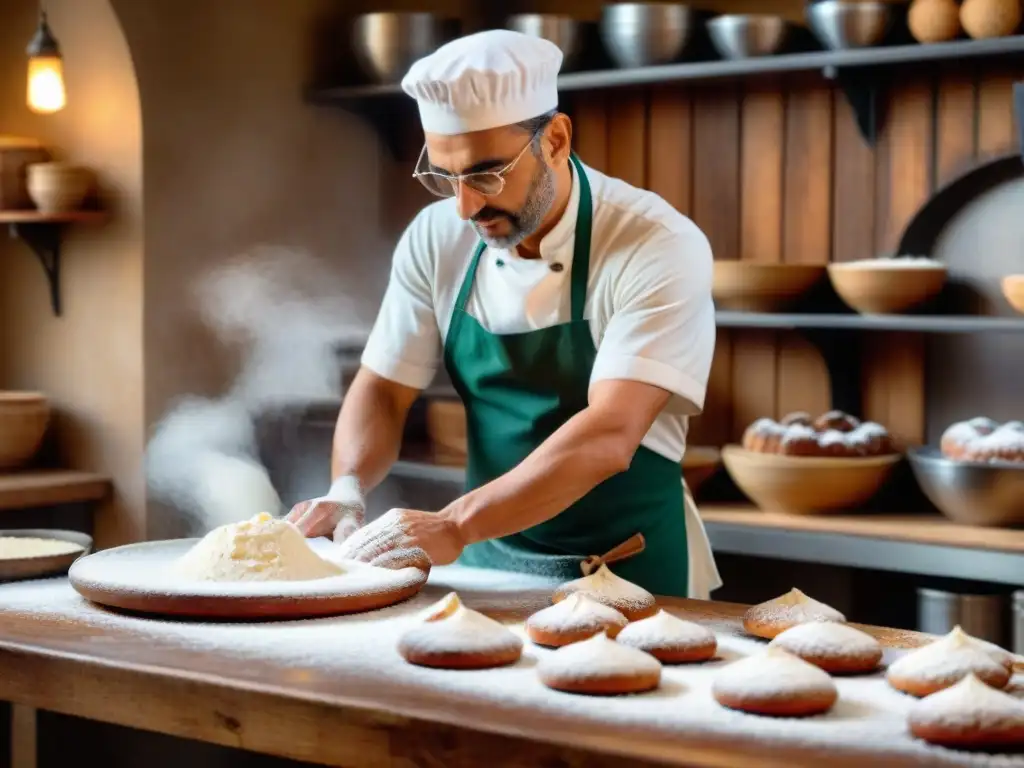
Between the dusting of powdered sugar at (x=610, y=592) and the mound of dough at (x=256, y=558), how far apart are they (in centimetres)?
36

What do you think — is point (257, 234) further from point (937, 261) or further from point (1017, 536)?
point (1017, 536)

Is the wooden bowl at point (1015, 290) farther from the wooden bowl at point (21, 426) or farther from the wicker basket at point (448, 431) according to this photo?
the wooden bowl at point (21, 426)

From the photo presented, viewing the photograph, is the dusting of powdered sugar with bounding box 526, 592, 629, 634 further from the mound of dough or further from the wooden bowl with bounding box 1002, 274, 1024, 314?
the wooden bowl with bounding box 1002, 274, 1024, 314

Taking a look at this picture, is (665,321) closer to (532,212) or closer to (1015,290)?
(532,212)

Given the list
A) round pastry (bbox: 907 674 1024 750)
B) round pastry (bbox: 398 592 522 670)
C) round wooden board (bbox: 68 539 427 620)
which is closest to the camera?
round pastry (bbox: 907 674 1024 750)

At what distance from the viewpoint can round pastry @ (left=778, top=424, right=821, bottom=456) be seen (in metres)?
3.68

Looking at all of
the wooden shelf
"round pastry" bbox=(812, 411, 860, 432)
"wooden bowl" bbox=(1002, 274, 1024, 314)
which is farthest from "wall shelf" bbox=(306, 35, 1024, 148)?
the wooden shelf

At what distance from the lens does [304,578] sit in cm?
223

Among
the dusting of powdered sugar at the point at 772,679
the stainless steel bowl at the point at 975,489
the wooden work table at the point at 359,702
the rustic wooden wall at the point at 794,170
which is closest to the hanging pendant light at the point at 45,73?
the rustic wooden wall at the point at 794,170

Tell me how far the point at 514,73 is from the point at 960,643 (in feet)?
4.32

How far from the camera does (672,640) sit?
6.23 feet

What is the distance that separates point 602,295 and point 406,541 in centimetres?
67

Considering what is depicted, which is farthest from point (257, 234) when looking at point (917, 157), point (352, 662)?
point (352, 662)

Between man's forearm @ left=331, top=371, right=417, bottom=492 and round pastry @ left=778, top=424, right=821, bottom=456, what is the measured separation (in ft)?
3.63
